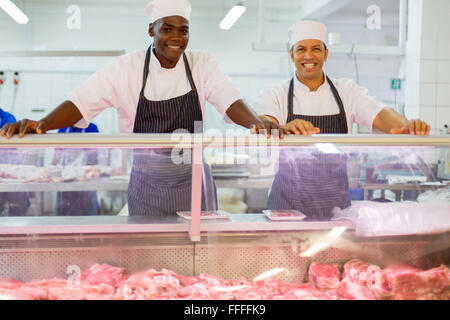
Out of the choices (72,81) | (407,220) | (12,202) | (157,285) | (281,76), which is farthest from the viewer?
(281,76)

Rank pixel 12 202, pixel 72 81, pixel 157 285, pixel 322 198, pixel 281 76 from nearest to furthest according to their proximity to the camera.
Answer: pixel 157 285, pixel 322 198, pixel 12 202, pixel 72 81, pixel 281 76

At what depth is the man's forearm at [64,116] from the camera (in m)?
2.11

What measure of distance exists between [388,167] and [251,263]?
929 millimetres

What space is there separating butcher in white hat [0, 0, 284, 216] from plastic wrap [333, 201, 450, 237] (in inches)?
27.8

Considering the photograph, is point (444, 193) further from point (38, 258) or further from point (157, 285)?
point (38, 258)

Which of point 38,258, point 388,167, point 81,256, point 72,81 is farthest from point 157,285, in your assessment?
point 72,81

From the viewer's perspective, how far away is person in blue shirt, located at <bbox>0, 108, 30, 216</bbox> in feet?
6.55

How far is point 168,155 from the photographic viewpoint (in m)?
2.04

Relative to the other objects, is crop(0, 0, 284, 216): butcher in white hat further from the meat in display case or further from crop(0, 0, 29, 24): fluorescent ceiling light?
crop(0, 0, 29, 24): fluorescent ceiling light

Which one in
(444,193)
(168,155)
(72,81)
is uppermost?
(72,81)

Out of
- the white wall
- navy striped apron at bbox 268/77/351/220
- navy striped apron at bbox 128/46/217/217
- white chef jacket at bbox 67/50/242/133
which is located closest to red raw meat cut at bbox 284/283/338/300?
navy striped apron at bbox 268/77/351/220

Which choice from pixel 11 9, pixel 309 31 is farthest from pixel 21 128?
pixel 11 9

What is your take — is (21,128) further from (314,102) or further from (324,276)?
(314,102)

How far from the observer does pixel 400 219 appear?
192 cm
